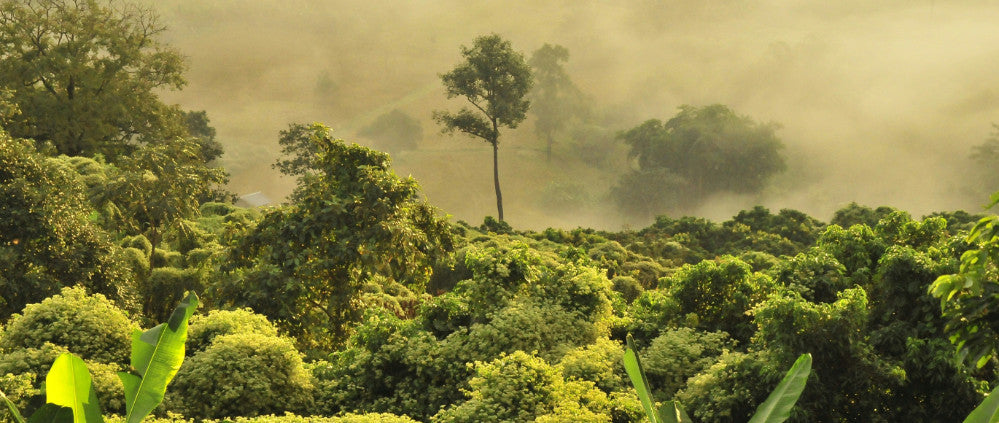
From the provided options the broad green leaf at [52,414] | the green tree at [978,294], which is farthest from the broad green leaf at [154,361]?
the green tree at [978,294]

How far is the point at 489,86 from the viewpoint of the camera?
43000 mm

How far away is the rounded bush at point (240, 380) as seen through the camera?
9.67 metres

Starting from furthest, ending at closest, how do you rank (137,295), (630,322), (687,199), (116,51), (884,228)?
(687,199) → (116,51) → (137,295) → (630,322) → (884,228)

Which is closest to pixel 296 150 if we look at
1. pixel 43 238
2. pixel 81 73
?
pixel 81 73

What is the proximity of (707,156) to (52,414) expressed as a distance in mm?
59219

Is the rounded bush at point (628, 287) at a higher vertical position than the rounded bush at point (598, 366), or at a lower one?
higher

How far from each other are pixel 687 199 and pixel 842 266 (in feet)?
171

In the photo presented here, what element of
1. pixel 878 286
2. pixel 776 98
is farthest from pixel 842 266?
pixel 776 98

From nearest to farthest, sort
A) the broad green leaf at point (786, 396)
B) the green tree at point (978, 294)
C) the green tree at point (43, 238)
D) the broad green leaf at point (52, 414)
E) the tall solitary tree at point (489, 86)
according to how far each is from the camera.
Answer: the broad green leaf at point (52, 414), the broad green leaf at point (786, 396), the green tree at point (978, 294), the green tree at point (43, 238), the tall solitary tree at point (489, 86)

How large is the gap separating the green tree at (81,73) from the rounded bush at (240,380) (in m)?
24.4

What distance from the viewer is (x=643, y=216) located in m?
61.7

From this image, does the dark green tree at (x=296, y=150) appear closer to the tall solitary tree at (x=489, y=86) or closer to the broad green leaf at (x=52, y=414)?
the tall solitary tree at (x=489, y=86)

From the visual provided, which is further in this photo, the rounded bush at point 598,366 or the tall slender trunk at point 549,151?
the tall slender trunk at point 549,151

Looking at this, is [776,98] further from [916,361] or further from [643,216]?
[916,361]
